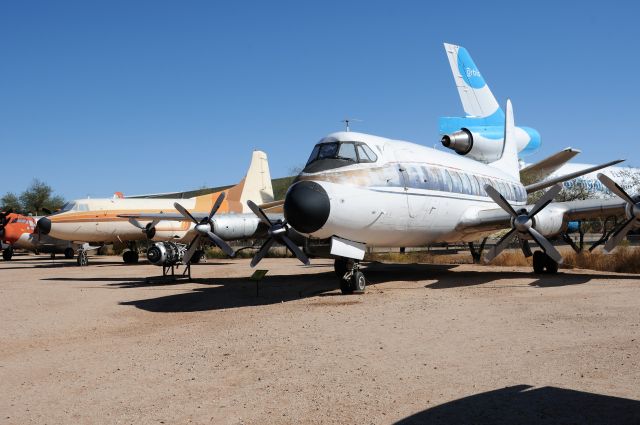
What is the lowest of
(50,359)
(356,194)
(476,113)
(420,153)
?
(50,359)

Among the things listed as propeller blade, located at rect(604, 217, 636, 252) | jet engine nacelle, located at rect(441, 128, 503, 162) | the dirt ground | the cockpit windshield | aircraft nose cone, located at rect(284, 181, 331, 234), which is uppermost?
jet engine nacelle, located at rect(441, 128, 503, 162)

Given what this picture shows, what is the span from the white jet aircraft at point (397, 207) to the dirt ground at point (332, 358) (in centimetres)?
166

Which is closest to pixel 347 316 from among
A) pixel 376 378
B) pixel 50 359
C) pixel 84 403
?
pixel 376 378

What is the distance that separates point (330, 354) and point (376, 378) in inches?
61.9

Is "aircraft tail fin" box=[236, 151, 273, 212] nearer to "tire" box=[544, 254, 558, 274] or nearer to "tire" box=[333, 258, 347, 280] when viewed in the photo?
"tire" box=[544, 254, 558, 274]

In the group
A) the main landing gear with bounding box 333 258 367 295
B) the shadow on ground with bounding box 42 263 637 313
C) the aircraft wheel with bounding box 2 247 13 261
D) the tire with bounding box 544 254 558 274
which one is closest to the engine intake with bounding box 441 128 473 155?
the shadow on ground with bounding box 42 263 637 313

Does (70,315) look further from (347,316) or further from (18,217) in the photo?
(18,217)

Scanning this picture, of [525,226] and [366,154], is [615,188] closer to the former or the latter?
[525,226]

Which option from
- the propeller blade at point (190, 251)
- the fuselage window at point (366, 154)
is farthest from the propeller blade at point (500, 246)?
the propeller blade at point (190, 251)

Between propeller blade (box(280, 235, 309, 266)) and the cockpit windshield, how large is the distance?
2373 millimetres

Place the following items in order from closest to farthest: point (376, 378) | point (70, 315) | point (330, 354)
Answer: point (376, 378) < point (330, 354) < point (70, 315)

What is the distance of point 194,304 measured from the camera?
15.4 m

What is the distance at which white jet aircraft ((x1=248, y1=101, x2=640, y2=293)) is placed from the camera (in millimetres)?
14734

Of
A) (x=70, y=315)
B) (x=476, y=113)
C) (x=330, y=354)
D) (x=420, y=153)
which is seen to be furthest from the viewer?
(x=476, y=113)
